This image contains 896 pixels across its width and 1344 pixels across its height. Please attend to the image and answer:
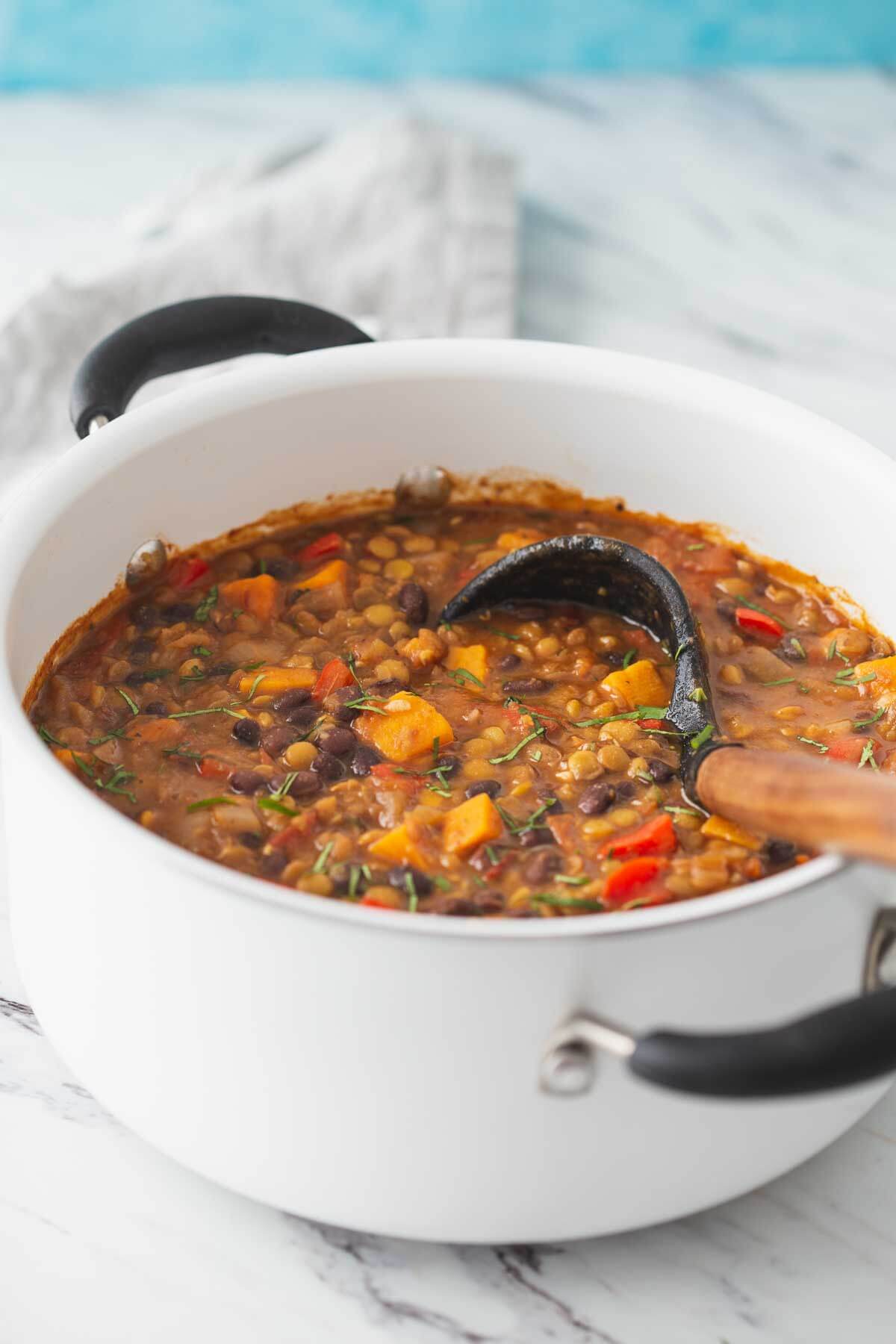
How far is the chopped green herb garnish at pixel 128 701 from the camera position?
2.86 meters

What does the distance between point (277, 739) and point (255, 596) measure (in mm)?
496

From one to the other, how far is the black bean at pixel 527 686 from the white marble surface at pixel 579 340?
94 centimetres

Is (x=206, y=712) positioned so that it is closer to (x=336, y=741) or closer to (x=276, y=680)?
(x=276, y=680)

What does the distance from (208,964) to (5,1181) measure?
0.69 m

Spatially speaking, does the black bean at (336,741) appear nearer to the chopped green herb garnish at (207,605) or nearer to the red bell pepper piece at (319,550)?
the chopped green herb garnish at (207,605)

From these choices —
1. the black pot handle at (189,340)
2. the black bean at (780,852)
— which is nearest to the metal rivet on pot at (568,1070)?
the black bean at (780,852)

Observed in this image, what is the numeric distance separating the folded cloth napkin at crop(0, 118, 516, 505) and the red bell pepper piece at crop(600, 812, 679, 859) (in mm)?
2217

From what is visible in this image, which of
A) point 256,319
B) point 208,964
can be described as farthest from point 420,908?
point 256,319

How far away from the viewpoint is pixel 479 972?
1.88 meters

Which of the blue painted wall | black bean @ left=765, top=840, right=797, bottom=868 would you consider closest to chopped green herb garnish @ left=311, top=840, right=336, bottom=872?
black bean @ left=765, top=840, right=797, bottom=868

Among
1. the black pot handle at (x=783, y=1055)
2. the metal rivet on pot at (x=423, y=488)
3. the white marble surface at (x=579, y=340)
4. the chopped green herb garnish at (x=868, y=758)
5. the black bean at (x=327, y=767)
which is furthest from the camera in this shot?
the metal rivet on pot at (x=423, y=488)

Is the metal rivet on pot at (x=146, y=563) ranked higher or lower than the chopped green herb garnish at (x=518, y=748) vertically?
higher

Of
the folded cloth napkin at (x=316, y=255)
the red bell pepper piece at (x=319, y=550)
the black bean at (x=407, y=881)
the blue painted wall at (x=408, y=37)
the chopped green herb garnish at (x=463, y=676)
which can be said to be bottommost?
the black bean at (x=407, y=881)

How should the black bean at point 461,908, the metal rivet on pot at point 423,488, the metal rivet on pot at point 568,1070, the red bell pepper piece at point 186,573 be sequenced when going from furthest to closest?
1. the metal rivet on pot at point 423,488
2. the red bell pepper piece at point 186,573
3. the black bean at point 461,908
4. the metal rivet on pot at point 568,1070
